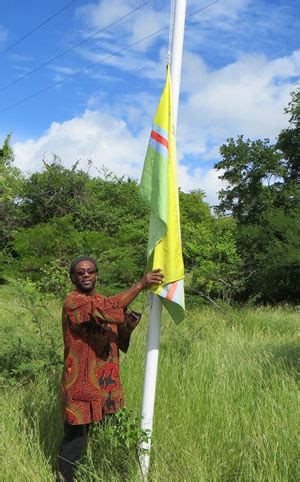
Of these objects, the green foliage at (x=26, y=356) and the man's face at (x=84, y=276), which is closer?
the man's face at (x=84, y=276)

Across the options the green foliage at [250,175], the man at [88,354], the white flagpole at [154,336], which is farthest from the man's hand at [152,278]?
the green foliage at [250,175]

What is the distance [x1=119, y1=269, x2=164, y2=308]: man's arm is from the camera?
3.08 meters

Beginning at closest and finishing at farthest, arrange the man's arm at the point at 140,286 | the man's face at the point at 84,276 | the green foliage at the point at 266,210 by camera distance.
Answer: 1. the man's arm at the point at 140,286
2. the man's face at the point at 84,276
3. the green foliage at the point at 266,210

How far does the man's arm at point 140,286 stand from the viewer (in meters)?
3.08

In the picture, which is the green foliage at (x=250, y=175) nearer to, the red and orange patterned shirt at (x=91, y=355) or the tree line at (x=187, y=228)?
the tree line at (x=187, y=228)

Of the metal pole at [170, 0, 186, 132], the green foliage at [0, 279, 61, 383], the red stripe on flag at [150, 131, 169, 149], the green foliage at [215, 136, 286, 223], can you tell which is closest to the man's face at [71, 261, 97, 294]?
the red stripe on flag at [150, 131, 169, 149]

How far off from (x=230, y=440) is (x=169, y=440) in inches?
15.8

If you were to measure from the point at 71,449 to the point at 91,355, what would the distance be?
59cm

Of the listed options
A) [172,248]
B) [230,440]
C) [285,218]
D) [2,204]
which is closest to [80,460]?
[230,440]

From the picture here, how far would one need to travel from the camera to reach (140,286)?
3109 mm

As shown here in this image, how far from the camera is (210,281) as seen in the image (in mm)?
14555

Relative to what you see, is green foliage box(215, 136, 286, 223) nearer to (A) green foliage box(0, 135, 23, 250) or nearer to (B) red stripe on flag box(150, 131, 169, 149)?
(A) green foliage box(0, 135, 23, 250)

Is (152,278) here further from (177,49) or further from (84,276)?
(177,49)

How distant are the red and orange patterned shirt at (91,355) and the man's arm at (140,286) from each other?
0.12 ft
